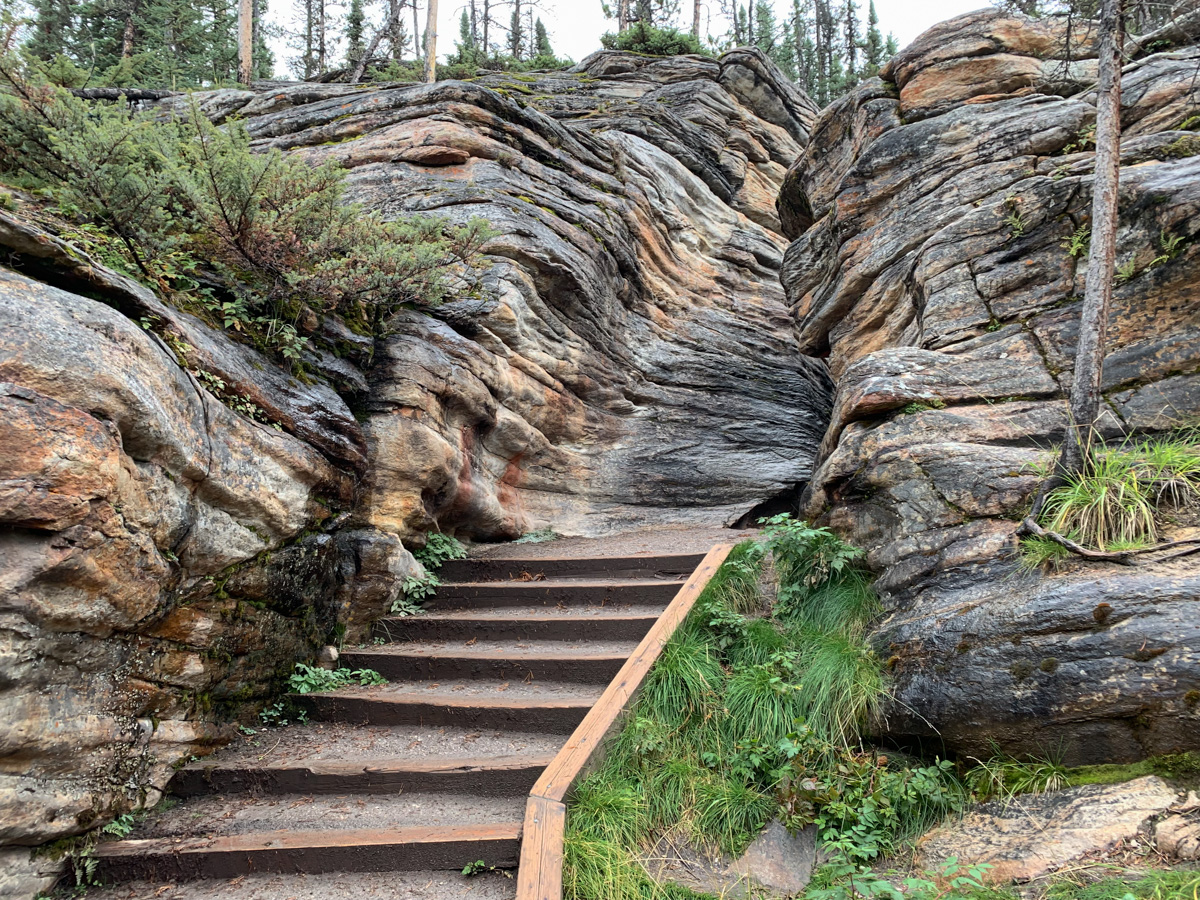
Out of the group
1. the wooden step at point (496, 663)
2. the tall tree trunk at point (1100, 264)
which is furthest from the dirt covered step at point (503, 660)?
the tall tree trunk at point (1100, 264)

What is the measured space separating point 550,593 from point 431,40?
19335mm

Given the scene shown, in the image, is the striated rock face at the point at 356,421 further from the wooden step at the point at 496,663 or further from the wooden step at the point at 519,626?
the wooden step at the point at 496,663

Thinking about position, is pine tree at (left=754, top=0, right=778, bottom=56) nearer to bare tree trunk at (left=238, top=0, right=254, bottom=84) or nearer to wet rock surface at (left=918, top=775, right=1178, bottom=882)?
bare tree trunk at (left=238, top=0, right=254, bottom=84)

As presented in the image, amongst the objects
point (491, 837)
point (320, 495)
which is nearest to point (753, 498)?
point (320, 495)

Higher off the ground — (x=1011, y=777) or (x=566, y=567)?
(x=566, y=567)

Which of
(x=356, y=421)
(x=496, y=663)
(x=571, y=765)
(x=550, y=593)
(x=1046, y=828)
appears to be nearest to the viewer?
(x=1046, y=828)

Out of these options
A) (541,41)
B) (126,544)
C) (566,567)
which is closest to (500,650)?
(566,567)

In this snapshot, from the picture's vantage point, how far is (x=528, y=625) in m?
5.78

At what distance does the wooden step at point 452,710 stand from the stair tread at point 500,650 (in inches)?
17.0

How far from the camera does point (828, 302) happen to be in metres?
9.85

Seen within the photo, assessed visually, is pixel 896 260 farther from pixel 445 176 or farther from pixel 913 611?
pixel 445 176

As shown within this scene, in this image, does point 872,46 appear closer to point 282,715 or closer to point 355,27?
point 355,27

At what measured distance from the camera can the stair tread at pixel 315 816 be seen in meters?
3.71

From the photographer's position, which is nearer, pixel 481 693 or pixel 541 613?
pixel 481 693
